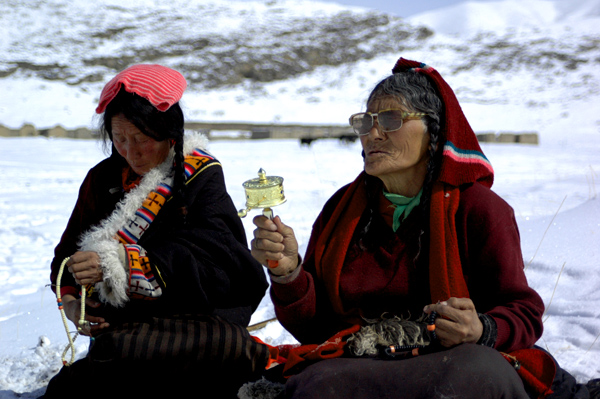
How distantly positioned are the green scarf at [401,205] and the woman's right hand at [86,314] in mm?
1352

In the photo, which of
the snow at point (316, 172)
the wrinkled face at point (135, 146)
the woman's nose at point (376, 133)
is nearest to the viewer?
the woman's nose at point (376, 133)

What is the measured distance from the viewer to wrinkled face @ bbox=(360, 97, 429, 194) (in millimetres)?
2178

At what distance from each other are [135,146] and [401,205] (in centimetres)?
124

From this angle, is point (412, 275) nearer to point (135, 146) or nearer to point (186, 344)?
point (186, 344)

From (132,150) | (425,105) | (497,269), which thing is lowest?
(497,269)

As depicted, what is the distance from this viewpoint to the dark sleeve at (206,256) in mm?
2426

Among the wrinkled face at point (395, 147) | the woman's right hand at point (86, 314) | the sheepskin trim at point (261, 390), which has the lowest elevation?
the sheepskin trim at point (261, 390)

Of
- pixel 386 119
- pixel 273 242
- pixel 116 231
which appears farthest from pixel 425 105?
pixel 116 231

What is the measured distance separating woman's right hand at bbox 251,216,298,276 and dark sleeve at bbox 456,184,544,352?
64cm

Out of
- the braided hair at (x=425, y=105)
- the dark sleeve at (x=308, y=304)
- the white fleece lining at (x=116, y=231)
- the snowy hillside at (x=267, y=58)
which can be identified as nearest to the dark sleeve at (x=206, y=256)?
the white fleece lining at (x=116, y=231)

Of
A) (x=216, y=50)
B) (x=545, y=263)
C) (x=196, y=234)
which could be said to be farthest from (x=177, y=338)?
(x=216, y=50)

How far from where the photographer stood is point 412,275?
217 cm

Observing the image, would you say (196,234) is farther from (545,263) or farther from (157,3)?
(157,3)

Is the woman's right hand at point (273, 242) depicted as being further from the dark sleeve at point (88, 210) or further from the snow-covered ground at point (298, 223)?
the snow-covered ground at point (298, 223)
